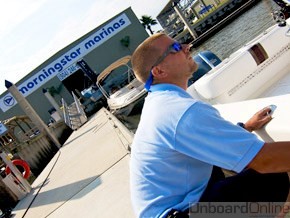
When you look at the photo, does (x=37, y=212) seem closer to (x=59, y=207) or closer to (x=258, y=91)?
(x=59, y=207)

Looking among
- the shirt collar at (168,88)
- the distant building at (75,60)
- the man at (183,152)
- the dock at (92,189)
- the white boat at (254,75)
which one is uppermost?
the distant building at (75,60)

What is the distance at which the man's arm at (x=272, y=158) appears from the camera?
5.17 feet

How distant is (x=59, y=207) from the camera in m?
5.14

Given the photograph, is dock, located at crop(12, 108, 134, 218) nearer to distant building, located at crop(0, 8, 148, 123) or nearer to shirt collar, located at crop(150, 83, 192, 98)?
shirt collar, located at crop(150, 83, 192, 98)

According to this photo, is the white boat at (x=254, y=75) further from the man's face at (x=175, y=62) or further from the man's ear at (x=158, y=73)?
the man's ear at (x=158, y=73)

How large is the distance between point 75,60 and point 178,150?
105ft

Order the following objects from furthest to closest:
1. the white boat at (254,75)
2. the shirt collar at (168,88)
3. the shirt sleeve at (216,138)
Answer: the white boat at (254,75)
the shirt collar at (168,88)
the shirt sleeve at (216,138)

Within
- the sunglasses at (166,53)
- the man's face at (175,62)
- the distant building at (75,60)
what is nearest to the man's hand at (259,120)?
the man's face at (175,62)

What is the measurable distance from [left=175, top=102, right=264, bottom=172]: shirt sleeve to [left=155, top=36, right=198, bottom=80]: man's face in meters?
0.39

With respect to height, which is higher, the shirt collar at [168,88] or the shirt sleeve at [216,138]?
the shirt collar at [168,88]

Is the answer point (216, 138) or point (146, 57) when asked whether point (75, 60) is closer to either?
point (146, 57)

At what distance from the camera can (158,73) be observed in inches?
74.6

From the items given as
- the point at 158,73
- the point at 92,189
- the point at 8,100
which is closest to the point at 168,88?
the point at 158,73

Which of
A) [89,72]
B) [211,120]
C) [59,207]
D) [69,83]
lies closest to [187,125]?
[211,120]
